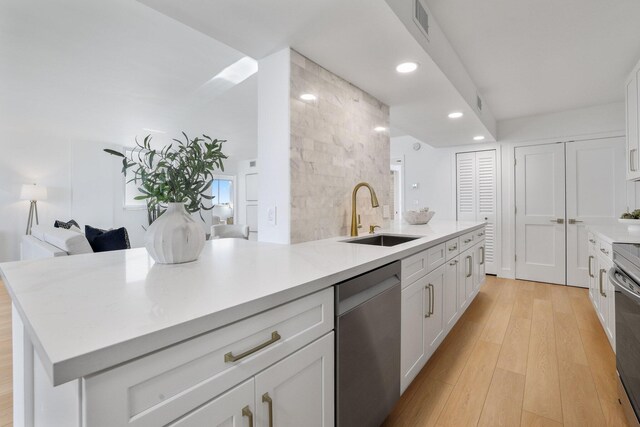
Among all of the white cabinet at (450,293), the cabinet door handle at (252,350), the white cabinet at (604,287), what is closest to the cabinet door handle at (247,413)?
the cabinet door handle at (252,350)

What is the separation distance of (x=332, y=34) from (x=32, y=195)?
5.83 m

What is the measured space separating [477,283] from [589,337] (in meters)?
0.96

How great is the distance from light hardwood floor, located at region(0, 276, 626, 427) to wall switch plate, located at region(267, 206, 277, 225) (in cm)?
124

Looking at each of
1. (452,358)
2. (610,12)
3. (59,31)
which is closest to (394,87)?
(610,12)

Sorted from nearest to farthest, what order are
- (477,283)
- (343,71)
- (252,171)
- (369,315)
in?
(369,315) < (343,71) < (477,283) < (252,171)

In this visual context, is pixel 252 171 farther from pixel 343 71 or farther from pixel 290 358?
pixel 290 358

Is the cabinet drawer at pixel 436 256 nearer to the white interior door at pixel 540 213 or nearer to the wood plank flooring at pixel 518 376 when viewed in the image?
the wood plank flooring at pixel 518 376

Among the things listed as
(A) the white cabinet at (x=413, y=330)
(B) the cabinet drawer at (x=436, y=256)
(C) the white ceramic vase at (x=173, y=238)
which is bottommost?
(A) the white cabinet at (x=413, y=330)

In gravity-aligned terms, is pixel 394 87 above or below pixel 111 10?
below

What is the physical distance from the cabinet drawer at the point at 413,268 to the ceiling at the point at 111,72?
217 centimetres

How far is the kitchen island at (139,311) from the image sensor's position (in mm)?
535

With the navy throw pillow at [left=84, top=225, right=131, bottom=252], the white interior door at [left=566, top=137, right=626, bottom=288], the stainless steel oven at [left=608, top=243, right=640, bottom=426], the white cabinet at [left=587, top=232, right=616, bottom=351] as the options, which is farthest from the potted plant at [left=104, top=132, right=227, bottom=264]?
the white interior door at [left=566, top=137, right=626, bottom=288]

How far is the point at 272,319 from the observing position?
84 cm

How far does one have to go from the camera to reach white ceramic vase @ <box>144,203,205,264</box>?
1205 mm
